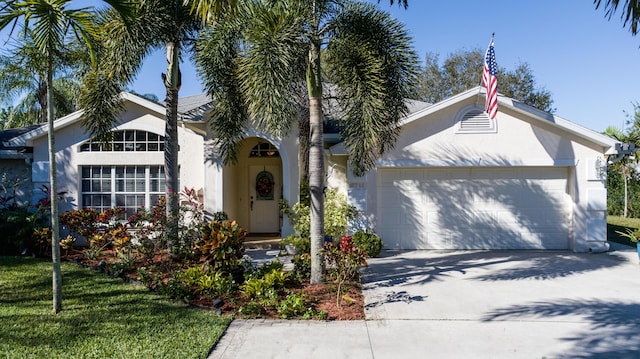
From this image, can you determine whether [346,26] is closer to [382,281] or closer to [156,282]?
[382,281]

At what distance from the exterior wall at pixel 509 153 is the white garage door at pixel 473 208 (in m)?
0.37

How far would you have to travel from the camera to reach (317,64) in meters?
7.62

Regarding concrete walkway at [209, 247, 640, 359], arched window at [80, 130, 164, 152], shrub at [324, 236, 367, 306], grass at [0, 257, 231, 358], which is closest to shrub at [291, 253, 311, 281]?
shrub at [324, 236, 367, 306]

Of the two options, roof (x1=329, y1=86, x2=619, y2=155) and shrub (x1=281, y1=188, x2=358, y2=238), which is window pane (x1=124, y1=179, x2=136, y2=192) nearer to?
shrub (x1=281, y1=188, x2=358, y2=238)

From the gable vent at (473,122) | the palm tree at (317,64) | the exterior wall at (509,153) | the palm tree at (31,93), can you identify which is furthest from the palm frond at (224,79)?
the palm tree at (31,93)

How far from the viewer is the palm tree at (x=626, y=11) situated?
5683 millimetres

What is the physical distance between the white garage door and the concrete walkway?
204cm

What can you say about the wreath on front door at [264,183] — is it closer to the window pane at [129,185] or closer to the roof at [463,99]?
the roof at [463,99]

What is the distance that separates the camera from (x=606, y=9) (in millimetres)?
5809

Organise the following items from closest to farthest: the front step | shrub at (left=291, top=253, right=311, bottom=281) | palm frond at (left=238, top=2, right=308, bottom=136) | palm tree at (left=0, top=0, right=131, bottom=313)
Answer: palm tree at (left=0, top=0, right=131, bottom=313)
palm frond at (left=238, top=2, right=308, bottom=136)
shrub at (left=291, top=253, right=311, bottom=281)
the front step

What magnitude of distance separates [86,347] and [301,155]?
281 inches

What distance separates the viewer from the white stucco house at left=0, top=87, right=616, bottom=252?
36.4 ft

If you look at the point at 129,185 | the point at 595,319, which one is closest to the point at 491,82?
the point at 595,319

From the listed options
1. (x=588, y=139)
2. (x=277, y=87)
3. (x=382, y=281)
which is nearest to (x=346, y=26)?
(x=277, y=87)
